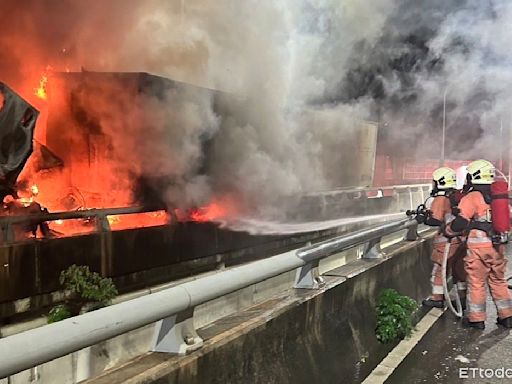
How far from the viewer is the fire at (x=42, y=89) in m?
8.48

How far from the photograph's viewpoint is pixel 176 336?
9.16ft

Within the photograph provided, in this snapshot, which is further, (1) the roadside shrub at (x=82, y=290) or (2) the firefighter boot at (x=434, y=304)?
(2) the firefighter boot at (x=434, y=304)

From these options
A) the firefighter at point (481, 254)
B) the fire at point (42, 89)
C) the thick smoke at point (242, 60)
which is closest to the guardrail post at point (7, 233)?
the thick smoke at point (242, 60)

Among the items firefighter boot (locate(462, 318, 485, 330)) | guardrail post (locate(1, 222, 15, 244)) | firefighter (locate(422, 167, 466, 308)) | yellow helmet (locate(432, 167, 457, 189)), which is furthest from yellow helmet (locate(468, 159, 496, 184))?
guardrail post (locate(1, 222, 15, 244))

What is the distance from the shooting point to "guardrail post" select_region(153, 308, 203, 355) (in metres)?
2.78

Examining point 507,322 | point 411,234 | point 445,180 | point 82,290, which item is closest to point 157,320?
point 82,290

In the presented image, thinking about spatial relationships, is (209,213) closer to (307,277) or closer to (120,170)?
(120,170)

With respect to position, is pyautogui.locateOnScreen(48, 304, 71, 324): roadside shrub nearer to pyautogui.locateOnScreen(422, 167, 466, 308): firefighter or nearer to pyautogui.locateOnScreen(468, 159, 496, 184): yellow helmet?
pyautogui.locateOnScreen(422, 167, 466, 308): firefighter

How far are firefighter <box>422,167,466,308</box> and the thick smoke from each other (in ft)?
8.44

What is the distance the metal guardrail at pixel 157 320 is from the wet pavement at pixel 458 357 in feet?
3.93

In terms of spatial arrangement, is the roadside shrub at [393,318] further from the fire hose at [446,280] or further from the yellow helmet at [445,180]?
the yellow helmet at [445,180]

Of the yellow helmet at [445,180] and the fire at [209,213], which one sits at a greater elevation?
the yellow helmet at [445,180]

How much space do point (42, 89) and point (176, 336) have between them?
6.78 meters

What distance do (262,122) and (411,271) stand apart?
326 cm
